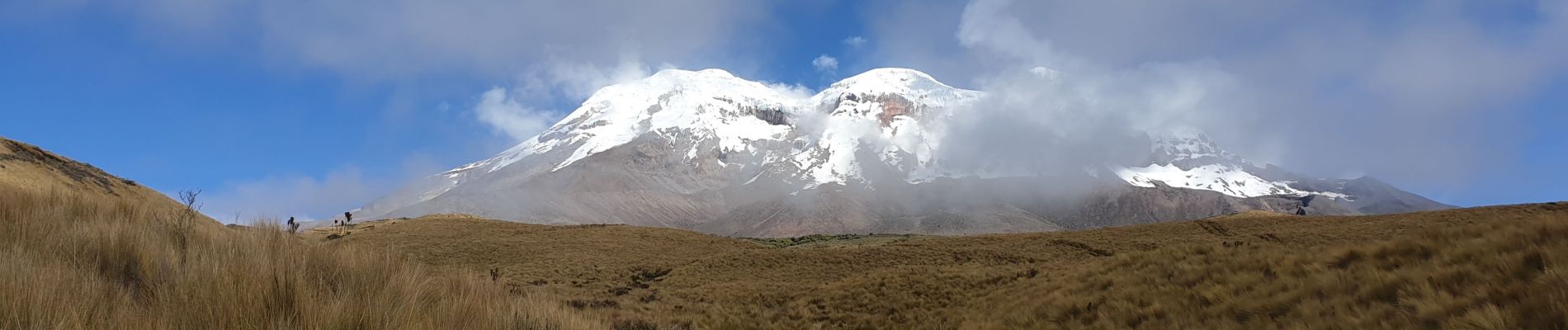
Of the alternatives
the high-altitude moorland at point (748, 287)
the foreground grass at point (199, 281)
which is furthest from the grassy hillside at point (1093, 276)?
the foreground grass at point (199, 281)

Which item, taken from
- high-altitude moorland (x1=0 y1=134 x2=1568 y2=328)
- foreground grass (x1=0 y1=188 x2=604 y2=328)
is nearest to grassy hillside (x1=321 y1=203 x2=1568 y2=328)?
high-altitude moorland (x1=0 y1=134 x2=1568 y2=328)

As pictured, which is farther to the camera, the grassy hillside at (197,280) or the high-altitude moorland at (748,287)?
the high-altitude moorland at (748,287)

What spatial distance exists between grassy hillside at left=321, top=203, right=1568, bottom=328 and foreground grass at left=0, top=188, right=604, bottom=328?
923 millimetres

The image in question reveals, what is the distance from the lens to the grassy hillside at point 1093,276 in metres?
7.61

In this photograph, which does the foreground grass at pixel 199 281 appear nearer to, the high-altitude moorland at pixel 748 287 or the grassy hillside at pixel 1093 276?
the high-altitude moorland at pixel 748 287

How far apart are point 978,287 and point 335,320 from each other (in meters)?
20.8

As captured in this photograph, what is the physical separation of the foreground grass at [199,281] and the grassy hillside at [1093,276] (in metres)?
0.92

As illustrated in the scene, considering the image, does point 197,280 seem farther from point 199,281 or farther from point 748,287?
point 748,287

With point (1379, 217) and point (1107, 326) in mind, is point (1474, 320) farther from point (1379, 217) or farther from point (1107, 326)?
point (1379, 217)

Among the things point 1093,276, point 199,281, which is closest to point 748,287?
point 1093,276

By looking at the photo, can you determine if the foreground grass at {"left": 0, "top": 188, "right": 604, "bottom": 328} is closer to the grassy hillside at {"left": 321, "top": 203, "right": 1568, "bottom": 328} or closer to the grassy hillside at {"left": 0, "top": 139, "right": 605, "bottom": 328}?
the grassy hillside at {"left": 0, "top": 139, "right": 605, "bottom": 328}

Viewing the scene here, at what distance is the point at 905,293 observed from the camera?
72.1 ft

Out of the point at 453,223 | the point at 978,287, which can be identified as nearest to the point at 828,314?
the point at 978,287

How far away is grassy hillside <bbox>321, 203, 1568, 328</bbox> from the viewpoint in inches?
300
